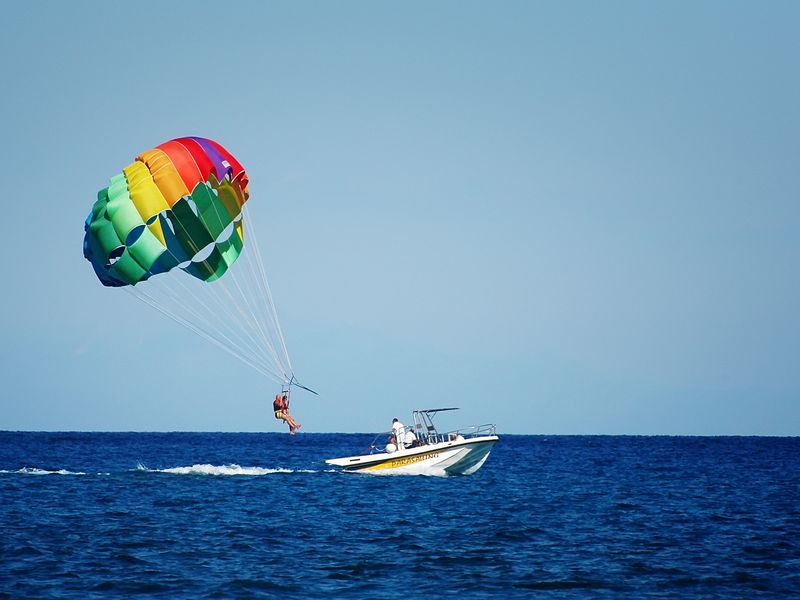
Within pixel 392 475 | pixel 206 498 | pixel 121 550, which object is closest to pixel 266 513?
pixel 206 498

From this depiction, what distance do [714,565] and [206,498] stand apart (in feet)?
57.3

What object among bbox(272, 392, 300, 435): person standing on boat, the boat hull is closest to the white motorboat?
the boat hull

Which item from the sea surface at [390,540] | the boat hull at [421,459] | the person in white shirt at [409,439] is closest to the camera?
the sea surface at [390,540]

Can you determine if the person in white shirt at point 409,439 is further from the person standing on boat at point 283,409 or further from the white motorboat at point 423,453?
the person standing on boat at point 283,409

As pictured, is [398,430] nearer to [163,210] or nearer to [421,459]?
[421,459]

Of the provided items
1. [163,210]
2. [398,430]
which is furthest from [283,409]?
[398,430]

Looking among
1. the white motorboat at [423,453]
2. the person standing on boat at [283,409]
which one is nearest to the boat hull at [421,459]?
the white motorboat at [423,453]

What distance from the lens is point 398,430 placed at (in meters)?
38.2

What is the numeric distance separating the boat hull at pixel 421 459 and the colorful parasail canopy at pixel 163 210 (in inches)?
473

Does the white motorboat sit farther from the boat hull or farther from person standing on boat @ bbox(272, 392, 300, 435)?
person standing on boat @ bbox(272, 392, 300, 435)

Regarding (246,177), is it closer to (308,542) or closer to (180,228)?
(180,228)

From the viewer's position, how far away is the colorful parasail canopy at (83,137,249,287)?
89.2ft

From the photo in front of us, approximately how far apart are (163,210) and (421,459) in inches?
624

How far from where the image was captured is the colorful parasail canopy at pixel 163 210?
27203 mm
